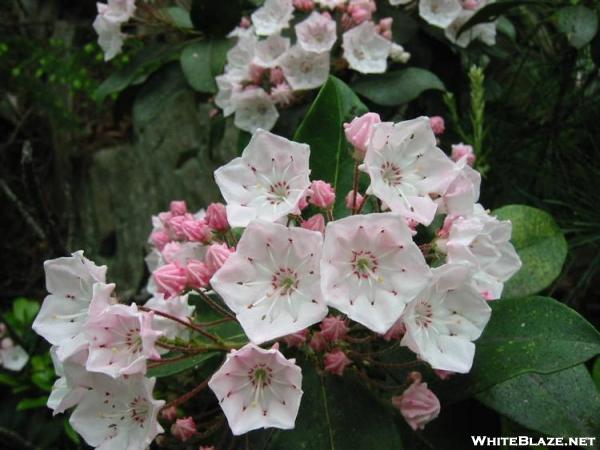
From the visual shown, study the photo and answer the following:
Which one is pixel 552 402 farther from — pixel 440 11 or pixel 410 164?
pixel 440 11

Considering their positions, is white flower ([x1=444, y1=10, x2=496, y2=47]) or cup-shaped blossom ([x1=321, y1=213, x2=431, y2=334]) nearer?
cup-shaped blossom ([x1=321, y1=213, x2=431, y2=334])

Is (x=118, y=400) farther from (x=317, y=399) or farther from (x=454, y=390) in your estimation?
(x=454, y=390)

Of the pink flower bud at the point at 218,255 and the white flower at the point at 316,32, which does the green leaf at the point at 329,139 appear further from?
the white flower at the point at 316,32

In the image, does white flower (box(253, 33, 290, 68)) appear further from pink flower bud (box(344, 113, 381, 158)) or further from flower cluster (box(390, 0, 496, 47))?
pink flower bud (box(344, 113, 381, 158))

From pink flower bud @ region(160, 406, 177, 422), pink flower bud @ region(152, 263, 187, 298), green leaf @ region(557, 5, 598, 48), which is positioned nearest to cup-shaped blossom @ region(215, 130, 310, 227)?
pink flower bud @ region(152, 263, 187, 298)

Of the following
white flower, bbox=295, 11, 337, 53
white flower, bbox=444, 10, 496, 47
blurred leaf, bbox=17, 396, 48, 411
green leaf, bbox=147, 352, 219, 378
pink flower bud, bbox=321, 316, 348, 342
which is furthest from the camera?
blurred leaf, bbox=17, 396, 48, 411

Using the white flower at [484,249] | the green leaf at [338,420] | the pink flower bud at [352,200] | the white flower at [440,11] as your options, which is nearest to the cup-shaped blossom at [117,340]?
the green leaf at [338,420]

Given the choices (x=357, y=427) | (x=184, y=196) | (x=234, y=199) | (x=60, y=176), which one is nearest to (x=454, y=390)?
(x=357, y=427)

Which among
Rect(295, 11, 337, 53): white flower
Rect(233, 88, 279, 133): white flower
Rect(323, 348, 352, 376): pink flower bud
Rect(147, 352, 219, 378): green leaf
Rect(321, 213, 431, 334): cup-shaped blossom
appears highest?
Rect(321, 213, 431, 334): cup-shaped blossom
